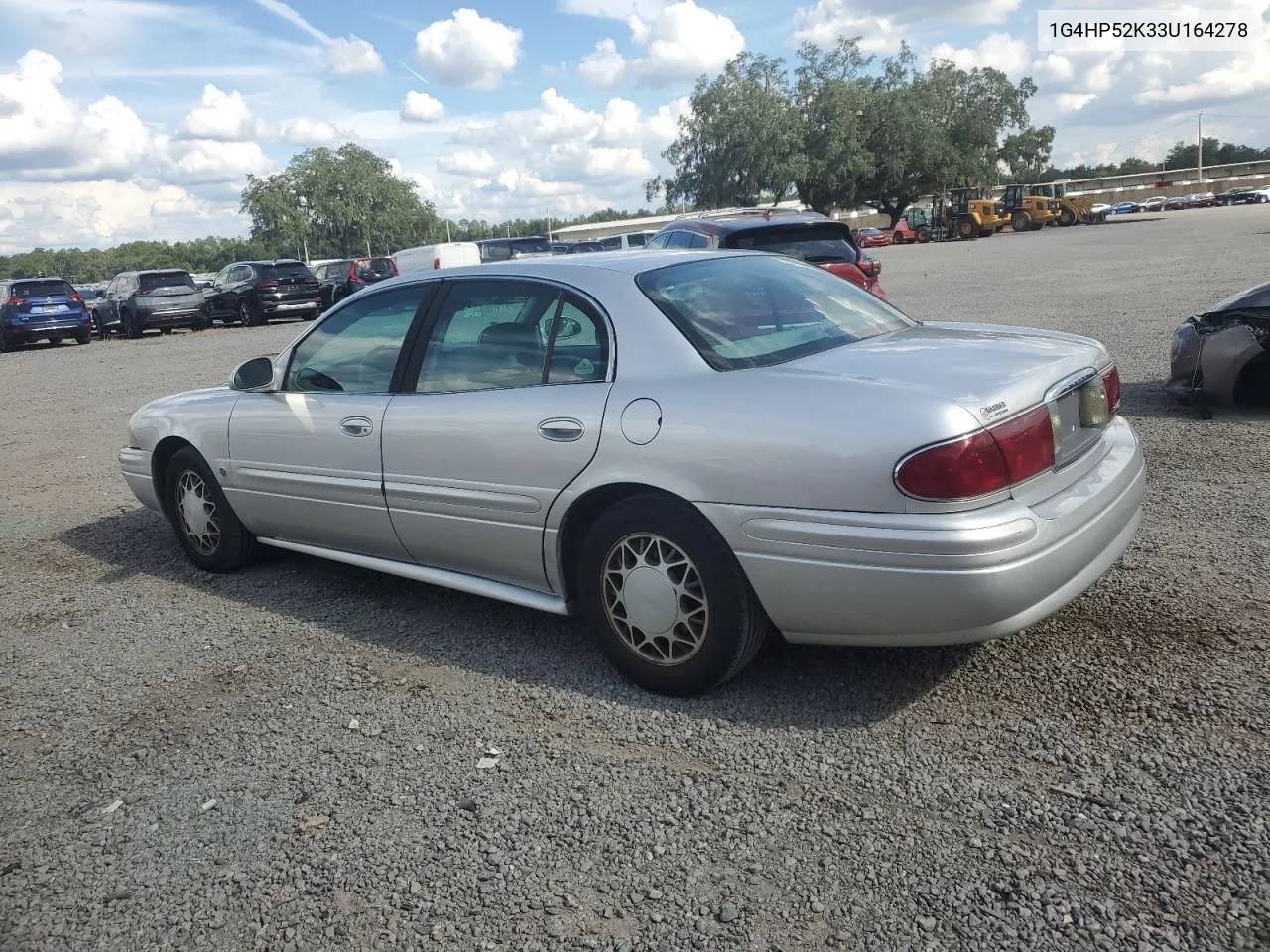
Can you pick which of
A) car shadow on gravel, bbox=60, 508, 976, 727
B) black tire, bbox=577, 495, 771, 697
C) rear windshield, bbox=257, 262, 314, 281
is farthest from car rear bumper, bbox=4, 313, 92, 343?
black tire, bbox=577, 495, 771, 697

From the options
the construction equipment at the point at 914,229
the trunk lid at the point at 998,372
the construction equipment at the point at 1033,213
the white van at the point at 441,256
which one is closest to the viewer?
the trunk lid at the point at 998,372

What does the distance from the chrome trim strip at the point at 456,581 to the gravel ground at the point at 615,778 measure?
0.77ft

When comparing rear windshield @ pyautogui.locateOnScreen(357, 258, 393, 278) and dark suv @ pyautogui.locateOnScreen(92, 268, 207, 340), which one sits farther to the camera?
rear windshield @ pyautogui.locateOnScreen(357, 258, 393, 278)

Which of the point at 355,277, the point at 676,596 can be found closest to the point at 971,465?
the point at 676,596

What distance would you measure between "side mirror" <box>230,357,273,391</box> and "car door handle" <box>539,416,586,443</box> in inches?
73.2

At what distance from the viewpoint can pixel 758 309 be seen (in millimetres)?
3766

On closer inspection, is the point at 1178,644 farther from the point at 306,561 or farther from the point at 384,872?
the point at 306,561

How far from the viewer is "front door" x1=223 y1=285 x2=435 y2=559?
4.30m

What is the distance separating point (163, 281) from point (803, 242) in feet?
65.5

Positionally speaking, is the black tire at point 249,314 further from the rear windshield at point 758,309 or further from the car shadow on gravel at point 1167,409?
the rear windshield at point 758,309

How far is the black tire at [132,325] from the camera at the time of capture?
2511 cm

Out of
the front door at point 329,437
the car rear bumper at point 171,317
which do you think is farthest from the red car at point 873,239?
the front door at point 329,437

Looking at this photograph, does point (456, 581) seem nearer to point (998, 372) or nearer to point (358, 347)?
point (358, 347)

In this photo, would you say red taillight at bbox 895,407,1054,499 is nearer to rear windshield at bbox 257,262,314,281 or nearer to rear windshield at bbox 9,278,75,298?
rear windshield at bbox 257,262,314,281
